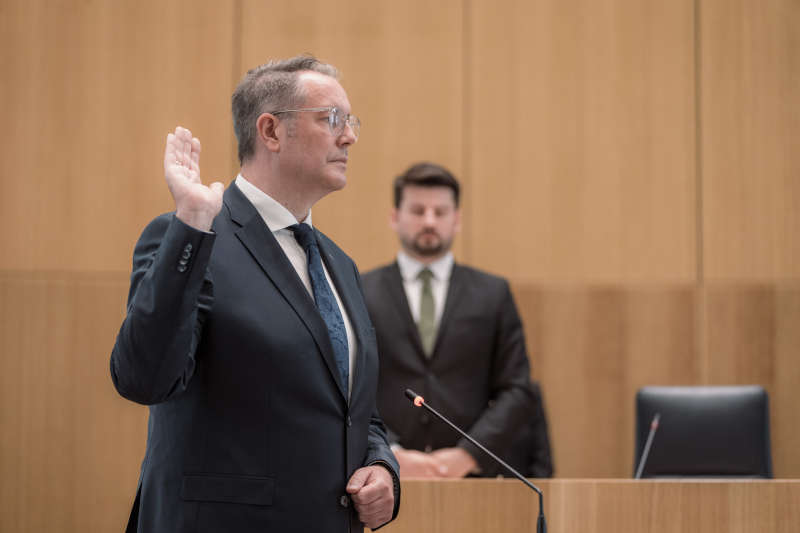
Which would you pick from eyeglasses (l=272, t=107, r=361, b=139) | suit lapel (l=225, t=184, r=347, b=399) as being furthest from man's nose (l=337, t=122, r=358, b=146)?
suit lapel (l=225, t=184, r=347, b=399)

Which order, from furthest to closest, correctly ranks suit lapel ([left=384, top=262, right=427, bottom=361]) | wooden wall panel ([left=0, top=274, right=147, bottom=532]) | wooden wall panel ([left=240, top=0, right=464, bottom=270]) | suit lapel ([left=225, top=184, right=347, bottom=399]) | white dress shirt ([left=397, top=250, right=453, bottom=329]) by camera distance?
wooden wall panel ([left=240, top=0, right=464, bottom=270]) < wooden wall panel ([left=0, top=274, right=147, bottom=532]) < white dress shirt ([left=397, top=250, right=453, bottom=329]) < suit lapel ([left=384, top=262, right=427, bottom=361]) < suit lapel ([left=225, top=184, right=347, bottom=399])

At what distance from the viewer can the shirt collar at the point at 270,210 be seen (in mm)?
1604

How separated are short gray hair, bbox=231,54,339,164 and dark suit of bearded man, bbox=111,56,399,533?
0.50 feet

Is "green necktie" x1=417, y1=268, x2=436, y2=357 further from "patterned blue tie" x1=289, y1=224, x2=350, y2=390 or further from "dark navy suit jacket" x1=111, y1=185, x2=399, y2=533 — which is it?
"dark navy suit jacket" x1=111, y1=185, x2=399, y2=533

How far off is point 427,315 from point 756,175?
6.45ft

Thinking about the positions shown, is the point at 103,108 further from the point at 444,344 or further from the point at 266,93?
the point at 266,93

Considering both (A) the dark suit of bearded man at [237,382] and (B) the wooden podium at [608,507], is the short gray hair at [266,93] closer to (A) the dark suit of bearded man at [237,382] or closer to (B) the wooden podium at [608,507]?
(A) the dark suit of bearded man at [237,382]

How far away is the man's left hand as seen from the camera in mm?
1487

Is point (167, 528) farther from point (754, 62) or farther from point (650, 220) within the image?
point (754, 62)

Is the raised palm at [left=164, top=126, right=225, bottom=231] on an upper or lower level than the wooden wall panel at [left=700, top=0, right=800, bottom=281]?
lower

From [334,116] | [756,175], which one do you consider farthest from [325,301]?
[756,175]

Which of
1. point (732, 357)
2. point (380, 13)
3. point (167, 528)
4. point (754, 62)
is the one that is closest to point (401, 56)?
point (380, 13)

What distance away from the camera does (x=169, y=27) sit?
421 cm

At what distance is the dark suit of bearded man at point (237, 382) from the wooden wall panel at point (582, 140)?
265 centimetres
